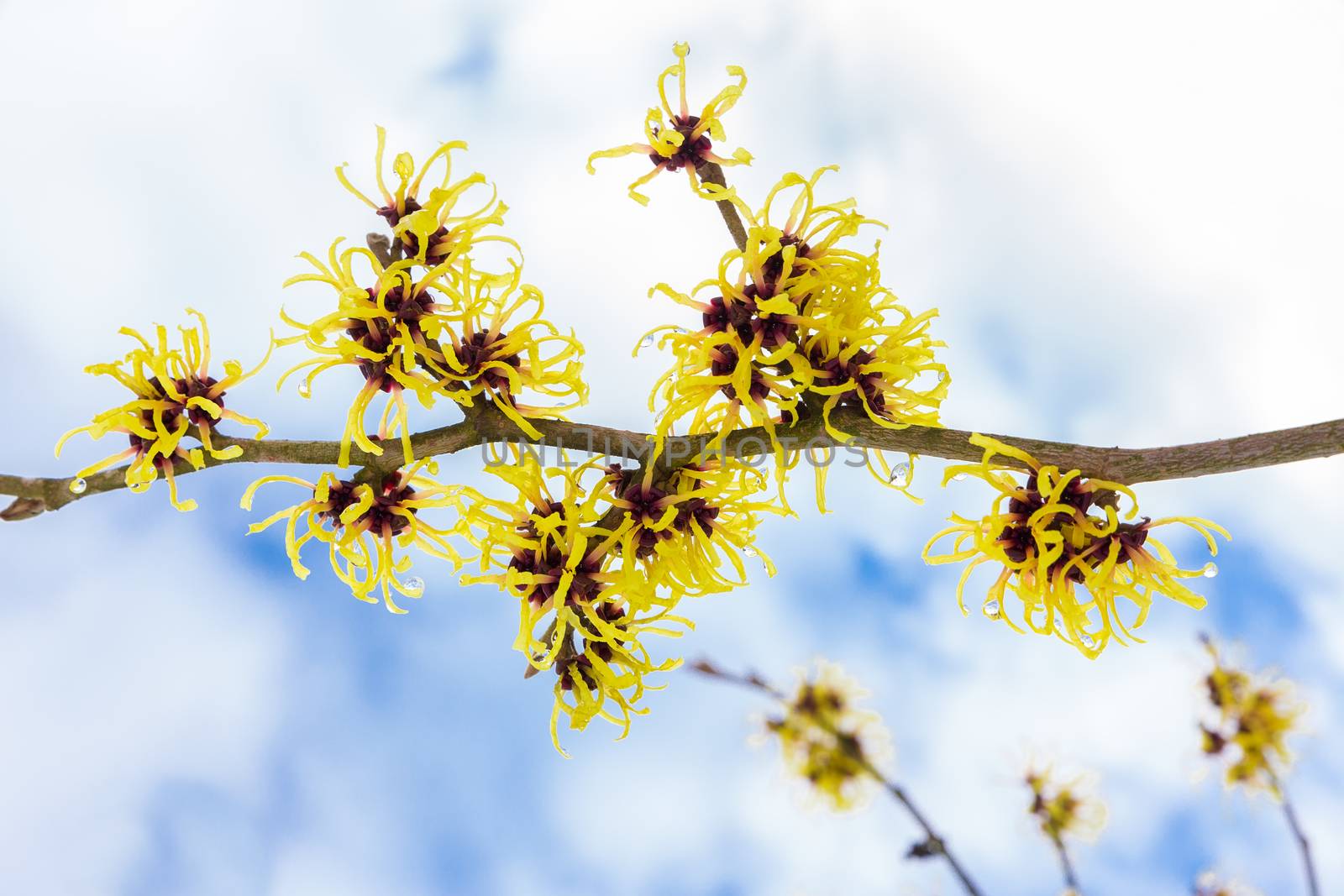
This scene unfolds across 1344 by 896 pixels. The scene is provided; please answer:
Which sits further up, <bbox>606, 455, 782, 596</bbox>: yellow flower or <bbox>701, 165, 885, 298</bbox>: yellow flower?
<bbox>701, 165, 885, 298</bbox>: yellow flower

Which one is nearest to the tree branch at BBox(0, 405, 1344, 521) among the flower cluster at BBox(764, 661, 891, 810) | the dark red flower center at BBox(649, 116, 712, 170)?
the dark red flower center at BBox(649, 116, 712, 170)

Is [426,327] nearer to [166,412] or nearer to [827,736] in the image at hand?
[166,412]

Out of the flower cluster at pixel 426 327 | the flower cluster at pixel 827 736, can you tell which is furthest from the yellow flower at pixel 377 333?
the flower cluster at pixel 827 736

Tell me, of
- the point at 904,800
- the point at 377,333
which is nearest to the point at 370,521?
the point at 377,333

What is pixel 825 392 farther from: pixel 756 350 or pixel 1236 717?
pixel 1236 717

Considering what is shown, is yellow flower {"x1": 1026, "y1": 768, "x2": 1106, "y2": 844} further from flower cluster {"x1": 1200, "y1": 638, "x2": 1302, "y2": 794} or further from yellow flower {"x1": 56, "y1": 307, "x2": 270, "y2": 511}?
yellow flower {"x1": 56, "y1": 307, "x2": 270, "y2": 511}

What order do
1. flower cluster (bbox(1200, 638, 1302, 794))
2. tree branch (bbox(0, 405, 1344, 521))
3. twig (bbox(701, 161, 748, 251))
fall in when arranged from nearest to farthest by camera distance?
1. tree branch (bbox(0, 405, 1344, 521))
2. twig (bbox(701, 161, 748, 251))
3. flower cluster (bbox(1200, 638, 1302, 794))
